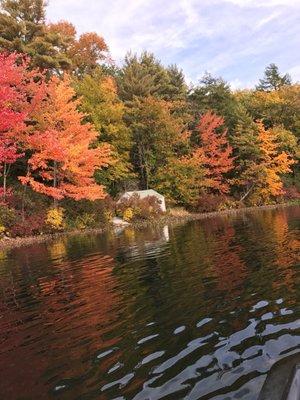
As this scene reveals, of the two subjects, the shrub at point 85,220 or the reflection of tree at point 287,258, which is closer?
the reflection of tree at point 287,258

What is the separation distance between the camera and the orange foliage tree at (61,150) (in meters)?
28.6

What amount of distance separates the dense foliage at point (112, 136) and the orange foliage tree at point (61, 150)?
0.08 metres

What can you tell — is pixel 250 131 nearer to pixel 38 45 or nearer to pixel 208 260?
pixel 38 45

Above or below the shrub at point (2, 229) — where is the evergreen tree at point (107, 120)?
above

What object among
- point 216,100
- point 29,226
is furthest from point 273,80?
point 29,226

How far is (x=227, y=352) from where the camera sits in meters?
5.82

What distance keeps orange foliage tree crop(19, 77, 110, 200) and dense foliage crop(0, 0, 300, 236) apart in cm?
8

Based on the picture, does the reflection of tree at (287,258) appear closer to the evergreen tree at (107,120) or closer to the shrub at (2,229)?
the shrub at (2,229)

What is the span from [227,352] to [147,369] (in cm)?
108

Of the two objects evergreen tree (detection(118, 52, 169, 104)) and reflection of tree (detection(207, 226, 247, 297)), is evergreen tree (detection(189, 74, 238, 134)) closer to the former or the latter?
evergreen tree (detection(118, 52, 169, 104))

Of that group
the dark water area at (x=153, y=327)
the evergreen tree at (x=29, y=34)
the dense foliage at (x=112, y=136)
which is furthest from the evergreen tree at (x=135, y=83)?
the dark water area at (x=153, y=327)

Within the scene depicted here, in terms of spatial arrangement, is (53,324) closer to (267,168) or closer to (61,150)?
(61,150)

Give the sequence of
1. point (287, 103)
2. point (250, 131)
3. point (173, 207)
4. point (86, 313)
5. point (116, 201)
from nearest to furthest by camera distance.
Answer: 1. point (86, 313)
2. point (116, 201)
3. point (173, 207)
4. point (250, 131)
5. point (287, 103)

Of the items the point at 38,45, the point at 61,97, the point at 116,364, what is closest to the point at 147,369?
the point at 116,364
